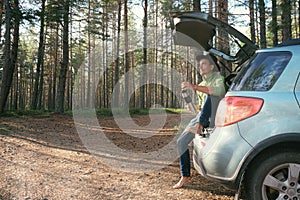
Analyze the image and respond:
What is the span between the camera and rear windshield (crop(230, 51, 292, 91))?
3.06 meters

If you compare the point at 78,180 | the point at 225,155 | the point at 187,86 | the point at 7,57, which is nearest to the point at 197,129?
the point at 187,86

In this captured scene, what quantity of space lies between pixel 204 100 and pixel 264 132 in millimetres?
1489

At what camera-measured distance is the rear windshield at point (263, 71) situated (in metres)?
3.06

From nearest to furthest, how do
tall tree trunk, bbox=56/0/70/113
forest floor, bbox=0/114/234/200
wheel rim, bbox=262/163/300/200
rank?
wheel rim, bbox=262/163/300/200, forest floor, bbox=0/114/234/200, tall tree trunk, bbox=56/0/70/113

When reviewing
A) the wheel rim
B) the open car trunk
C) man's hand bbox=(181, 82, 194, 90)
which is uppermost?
the open car trunk

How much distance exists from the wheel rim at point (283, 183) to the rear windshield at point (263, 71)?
0.82m

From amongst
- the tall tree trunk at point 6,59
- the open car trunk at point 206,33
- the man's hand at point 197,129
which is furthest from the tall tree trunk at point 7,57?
the man's hand at point 197,129

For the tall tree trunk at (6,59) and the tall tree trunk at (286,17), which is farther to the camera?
the tall tree trunk at (6,59)

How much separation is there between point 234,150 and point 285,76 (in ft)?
3.04

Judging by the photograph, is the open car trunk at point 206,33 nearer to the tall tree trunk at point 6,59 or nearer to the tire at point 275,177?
the tire at point 275,177

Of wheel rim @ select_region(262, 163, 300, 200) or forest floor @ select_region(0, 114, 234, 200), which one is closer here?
wheel rim @ select_region(262, 163, 300, 200)

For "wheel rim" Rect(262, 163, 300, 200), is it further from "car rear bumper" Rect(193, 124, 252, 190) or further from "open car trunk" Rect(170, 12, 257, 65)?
"open car trunk" Rect(170, 12, 257, 65)

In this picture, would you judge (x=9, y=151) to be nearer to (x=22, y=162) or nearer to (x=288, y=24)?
(x=22, y=162)

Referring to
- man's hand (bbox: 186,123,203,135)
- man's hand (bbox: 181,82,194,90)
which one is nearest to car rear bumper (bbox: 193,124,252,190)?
man's hand (bbox: 186,123,203,135)
